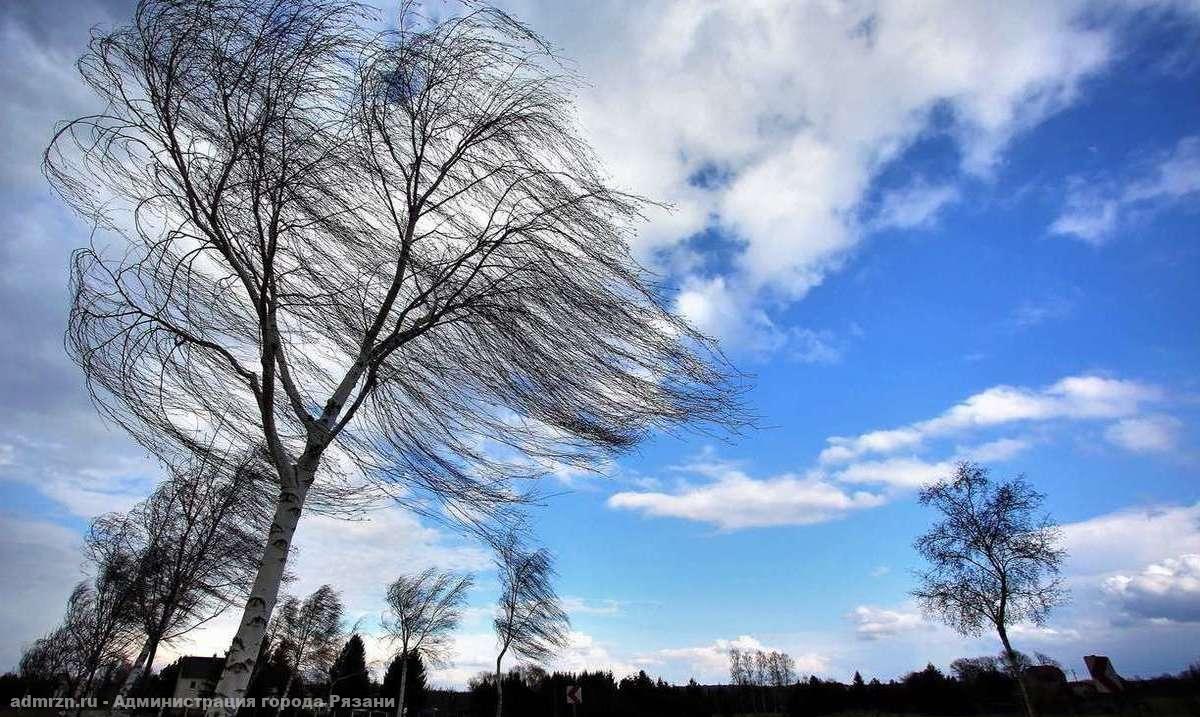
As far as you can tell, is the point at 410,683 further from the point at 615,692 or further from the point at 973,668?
the point at 973,668

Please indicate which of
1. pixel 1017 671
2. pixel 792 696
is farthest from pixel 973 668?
pixel 1017 671

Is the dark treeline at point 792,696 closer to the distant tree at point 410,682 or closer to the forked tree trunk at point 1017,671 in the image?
the distant tree at point 410,682

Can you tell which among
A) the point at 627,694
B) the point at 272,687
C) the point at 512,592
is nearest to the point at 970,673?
the point at 627,694

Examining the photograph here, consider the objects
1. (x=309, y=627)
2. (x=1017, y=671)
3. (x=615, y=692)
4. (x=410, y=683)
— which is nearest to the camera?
(x=1017, y=671)

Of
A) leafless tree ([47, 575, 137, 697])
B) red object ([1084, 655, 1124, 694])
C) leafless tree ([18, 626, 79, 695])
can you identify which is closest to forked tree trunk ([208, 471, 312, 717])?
red object ([1084, 655, 1124, 694])

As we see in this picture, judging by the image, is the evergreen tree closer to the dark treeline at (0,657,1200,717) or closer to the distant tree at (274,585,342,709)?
the dark treeline at (0,657,1200,717)

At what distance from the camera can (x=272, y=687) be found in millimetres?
49188

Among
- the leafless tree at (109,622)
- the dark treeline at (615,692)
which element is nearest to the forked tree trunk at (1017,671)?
the dark treeline at (615,692)

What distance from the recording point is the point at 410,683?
5322cm

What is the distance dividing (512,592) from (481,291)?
3212 cm

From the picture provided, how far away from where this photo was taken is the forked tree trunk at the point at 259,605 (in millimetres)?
4219

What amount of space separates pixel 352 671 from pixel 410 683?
4.83m

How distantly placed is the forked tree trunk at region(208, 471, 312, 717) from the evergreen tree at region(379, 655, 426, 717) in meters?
53.9

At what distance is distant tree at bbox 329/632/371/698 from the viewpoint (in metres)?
46.4
